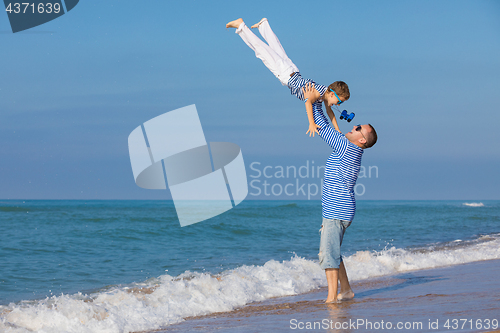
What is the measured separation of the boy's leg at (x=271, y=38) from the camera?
488 cm

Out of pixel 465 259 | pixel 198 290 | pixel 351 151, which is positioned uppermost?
pixel 351 151

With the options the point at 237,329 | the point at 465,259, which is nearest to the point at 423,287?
the point at 237,329

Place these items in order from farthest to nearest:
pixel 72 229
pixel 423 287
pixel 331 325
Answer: pixel 72 229, pixel 423 287, pixel 331 325

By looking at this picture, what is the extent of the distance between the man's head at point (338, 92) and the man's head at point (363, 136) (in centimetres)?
34

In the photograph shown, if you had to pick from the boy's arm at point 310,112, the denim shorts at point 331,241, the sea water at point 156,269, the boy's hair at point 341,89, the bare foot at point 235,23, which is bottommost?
the sea water at point 156,269

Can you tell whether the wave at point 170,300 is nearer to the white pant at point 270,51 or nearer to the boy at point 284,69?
the boy at point 284,69

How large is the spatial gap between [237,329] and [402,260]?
564cm

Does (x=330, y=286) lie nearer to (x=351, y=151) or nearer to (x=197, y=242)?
(x=351, y=151)

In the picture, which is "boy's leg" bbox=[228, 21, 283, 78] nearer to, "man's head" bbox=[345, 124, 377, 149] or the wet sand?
"man's head" bbox=[345, 124, 377, 149]

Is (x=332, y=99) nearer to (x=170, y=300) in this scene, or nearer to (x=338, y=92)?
(x=338, y=92)

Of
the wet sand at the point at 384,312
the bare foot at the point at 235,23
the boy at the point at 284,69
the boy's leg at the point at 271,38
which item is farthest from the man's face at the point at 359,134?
the bare foot at the point at 235,23

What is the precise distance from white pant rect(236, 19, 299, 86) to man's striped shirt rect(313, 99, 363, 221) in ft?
1.80

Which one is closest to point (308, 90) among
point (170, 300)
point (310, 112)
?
point (310, 112)

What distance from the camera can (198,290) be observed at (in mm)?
5715
